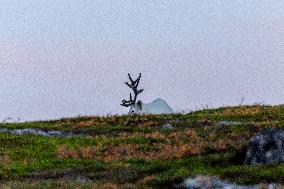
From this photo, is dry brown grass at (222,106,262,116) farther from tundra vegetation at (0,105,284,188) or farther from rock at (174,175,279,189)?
rock at (174,175,279,189)

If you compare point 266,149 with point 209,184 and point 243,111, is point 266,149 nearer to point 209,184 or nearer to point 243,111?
point 209,184

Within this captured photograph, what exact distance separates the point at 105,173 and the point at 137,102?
50.7 meters

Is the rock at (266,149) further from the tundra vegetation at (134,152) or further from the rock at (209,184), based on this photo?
the rock at (209,184)

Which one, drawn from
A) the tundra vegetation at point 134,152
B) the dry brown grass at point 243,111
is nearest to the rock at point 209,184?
the tundra vegetation at point 134,152

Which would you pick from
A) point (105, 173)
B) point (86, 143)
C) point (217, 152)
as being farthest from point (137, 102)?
point (105, 173)

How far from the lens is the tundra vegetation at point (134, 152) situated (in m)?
27.2

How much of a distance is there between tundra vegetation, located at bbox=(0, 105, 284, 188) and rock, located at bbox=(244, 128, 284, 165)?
107cm

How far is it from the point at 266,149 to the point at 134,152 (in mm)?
10187

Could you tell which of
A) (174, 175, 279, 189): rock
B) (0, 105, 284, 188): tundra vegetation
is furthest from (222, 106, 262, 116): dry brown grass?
(174, 175, 279, 189): rock

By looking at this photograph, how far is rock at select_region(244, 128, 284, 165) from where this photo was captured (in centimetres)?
3078

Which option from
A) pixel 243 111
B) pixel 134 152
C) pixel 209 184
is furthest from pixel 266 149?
pixel 243 111

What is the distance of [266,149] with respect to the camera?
31.2 meters

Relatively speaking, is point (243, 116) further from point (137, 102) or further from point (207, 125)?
point (137, 102)

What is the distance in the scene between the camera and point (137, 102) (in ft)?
267
